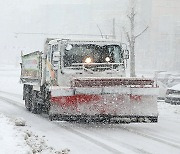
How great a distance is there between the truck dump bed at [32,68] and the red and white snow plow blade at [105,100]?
3.25 m

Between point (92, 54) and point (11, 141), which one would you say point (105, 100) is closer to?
point (92, 54)

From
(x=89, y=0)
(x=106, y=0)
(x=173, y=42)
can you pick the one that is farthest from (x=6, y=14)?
(x=173, y=42)

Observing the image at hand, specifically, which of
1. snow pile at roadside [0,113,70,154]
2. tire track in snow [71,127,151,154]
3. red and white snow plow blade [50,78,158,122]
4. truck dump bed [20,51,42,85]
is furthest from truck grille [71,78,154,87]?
truck dump bed [20,51,42,85]

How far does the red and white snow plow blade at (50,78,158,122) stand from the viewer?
12445 millimetres

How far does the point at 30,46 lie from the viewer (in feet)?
378

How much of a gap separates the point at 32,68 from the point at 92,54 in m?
3.85

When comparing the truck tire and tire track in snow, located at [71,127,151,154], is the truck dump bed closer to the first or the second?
the truck tire

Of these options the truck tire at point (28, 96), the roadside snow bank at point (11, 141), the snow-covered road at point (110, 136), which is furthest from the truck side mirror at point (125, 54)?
the truck tire at point (28, 96)

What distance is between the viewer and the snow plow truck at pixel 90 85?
12469mm

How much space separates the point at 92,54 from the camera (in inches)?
555

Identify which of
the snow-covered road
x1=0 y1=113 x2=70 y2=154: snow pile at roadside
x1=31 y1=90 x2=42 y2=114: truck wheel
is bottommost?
the snow-covered road

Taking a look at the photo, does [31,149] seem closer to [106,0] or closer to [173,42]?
[173,42]

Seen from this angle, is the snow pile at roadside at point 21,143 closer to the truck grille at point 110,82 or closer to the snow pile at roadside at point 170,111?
the truck grille at point 110,82

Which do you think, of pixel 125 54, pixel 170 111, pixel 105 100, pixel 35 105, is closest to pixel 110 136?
pixel 105 100
